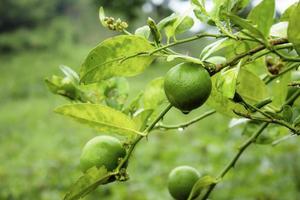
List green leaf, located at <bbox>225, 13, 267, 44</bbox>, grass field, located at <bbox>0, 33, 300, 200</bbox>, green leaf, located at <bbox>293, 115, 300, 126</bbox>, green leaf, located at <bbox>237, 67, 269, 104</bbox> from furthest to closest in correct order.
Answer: grass field, located at <bbox>0, 33, 300, 200</bbox>, green leaf, located at <bbox>237, 67, 269, 104</bbox>, green leaf, located at <bbox>293, 115, 300, 126</bbox>, green leaf, located at <bbox>225, 13, 267, 44</bbox>

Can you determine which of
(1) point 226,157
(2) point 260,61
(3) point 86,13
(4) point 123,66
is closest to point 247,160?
(1) point 226,157

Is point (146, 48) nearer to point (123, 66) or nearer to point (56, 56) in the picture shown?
point (123, 66)

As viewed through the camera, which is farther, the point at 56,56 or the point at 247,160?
the point at 56,56

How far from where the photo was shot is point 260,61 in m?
0.67

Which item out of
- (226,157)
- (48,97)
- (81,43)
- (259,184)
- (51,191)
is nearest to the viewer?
(259,184)

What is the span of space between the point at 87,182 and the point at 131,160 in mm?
593

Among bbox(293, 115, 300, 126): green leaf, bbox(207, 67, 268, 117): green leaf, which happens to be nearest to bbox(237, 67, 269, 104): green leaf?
bbox(207, 67, 268, 117): green leaf

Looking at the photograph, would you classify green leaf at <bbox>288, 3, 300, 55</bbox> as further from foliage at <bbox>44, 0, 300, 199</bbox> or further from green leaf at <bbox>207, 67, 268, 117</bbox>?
green leaf at <bbox>207, 67, 268, 117</bbox>

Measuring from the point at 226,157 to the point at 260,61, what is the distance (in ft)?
6.57

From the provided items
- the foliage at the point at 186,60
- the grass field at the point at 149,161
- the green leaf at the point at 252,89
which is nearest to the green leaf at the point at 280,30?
the foliage at the point at 186,60

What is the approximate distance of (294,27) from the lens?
0.45m

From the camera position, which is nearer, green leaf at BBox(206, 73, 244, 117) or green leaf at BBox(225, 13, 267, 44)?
green leaf at BBox(225, 13, 267, 44)

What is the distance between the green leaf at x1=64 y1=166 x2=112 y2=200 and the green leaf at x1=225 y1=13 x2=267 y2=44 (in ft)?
0.71

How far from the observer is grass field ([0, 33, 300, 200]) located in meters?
2.29
